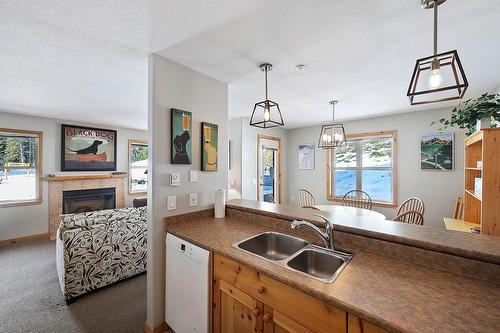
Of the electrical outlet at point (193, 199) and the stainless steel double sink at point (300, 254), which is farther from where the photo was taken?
the electrical outlet at point (193, 199)

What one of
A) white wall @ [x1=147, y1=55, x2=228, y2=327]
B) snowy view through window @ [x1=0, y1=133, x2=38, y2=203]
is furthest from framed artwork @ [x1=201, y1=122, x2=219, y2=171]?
snowy view through window @ [x1=0, y1=133, x2=38, y2=203]

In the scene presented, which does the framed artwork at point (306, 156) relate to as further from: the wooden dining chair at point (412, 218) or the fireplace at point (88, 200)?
the fireplace at point (88, 200)

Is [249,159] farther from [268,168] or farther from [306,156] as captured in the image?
[306,156]

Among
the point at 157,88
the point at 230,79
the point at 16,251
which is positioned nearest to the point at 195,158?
the point at 157,88

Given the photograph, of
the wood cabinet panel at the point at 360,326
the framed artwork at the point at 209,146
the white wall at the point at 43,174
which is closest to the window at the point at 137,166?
the white wall at the point at 43,174

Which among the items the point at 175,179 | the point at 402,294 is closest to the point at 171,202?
the point at 175,179

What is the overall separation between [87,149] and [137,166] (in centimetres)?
117

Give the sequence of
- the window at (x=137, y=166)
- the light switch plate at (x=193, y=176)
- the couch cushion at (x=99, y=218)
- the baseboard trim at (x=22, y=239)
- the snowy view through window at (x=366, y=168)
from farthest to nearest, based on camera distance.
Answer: the window at (x=137, y=166), the snowy view through window at (x=366, y=168), the baseboard trim at (x=22, y=239), the couch cushion at (x=99, y=218), the light switch plate at (x=193, y=176)

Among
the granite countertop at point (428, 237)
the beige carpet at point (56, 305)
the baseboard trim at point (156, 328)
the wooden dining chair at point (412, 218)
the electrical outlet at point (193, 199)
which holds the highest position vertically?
the electrical outlet at point (193, 199)

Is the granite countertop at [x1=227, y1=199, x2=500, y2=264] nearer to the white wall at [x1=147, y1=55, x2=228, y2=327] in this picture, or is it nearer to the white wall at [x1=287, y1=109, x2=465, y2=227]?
the white wall at [x1=147, y1=55, x2=228, y2=327]

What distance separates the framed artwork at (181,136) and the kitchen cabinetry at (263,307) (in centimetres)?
96

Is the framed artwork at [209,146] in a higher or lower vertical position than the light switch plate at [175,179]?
higher

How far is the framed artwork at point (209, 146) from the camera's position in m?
2.22

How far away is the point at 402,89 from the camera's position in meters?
2.77
